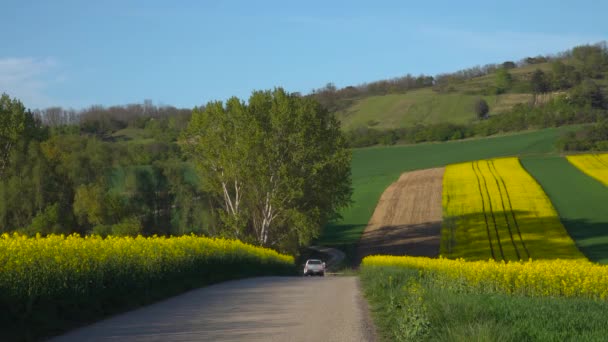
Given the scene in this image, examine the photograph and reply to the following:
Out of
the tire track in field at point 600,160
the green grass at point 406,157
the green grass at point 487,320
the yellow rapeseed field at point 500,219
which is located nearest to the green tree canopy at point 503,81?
the green grass at point 406,157

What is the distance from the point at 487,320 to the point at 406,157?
100663mm

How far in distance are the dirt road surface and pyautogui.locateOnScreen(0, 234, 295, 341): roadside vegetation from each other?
1.70 feet

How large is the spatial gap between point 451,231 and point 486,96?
312 ft

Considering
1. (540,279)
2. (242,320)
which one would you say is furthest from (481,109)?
(242,320)

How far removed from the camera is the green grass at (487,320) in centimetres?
819

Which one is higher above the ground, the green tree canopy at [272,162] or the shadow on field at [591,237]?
the green tree canopy at [272,162]

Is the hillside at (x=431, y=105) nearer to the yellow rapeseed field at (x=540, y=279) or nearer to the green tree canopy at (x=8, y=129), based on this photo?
the green tree canopy at (x=8, y=129)

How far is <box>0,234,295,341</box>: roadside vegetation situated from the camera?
1172 centimetres

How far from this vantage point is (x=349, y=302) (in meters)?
17.6

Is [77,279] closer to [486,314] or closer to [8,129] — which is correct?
[486,314]

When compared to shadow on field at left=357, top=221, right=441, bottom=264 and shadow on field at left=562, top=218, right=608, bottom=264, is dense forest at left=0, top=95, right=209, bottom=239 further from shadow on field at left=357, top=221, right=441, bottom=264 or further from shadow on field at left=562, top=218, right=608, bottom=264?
shadow on field at left=562, top=218, right=608, bottom=264

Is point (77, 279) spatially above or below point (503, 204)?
above

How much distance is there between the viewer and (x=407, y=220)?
6769cm

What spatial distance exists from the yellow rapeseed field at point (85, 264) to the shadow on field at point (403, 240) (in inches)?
1320
